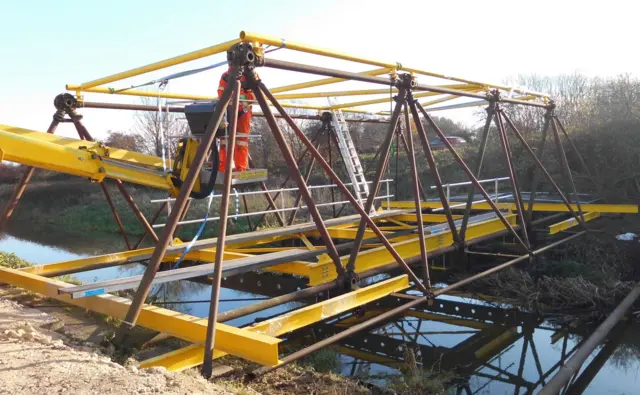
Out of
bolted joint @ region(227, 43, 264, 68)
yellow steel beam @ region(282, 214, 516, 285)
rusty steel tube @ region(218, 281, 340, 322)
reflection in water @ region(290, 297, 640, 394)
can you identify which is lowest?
reflection in water @ region(290, 297, 640, 394)

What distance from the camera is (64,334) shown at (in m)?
4.78

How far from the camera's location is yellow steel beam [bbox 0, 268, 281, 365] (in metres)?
3.77

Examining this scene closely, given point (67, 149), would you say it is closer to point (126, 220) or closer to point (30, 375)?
point (30, 375)

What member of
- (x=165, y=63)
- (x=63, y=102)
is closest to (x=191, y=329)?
(x=165, y=63)

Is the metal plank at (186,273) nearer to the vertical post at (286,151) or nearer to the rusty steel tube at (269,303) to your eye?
the rusty steel tube at (269,303)

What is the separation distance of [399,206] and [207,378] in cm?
990

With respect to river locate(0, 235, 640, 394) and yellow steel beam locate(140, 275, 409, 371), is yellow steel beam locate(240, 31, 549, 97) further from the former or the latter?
river locate(0, 235, 640, 394)

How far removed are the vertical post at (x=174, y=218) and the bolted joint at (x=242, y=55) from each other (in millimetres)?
256

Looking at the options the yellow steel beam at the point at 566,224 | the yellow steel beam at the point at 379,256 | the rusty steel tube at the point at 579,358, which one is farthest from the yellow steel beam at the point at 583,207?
the rusty steel tube at the point at 579,358

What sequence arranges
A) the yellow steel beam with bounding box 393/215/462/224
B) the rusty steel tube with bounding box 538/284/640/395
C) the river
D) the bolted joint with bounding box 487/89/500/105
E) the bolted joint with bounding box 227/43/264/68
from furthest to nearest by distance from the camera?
the yellow steel beam with bounding box 393/215/462/224 → the bolted joint with bounding box 487/89/500/105 → the river → the rusty steel tube with bounding box 538/284/640/395 → the bolted joint with bounding box 227/43/264/68

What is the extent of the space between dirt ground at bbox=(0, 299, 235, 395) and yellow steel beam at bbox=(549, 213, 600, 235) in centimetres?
794

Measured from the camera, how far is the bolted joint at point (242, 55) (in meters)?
4.30

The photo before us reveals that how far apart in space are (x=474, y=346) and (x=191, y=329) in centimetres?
545

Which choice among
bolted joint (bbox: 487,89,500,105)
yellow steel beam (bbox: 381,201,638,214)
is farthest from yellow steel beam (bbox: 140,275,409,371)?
yellow steel beam (bbox: 381,201,638,214)
